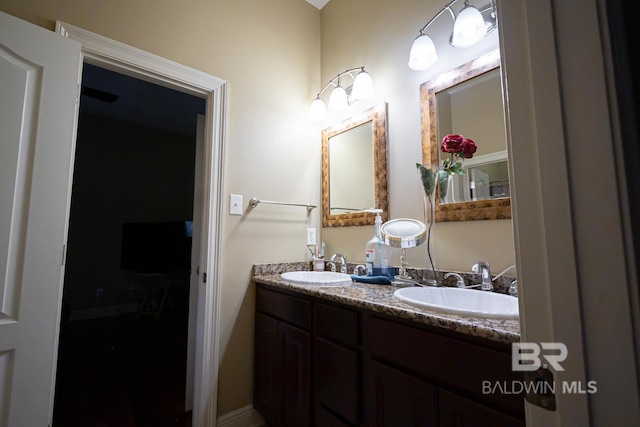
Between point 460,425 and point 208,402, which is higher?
point 460,425

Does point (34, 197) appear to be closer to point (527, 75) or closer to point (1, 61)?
Answer: point (1, 61)

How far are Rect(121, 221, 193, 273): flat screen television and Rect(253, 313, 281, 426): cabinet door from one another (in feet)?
9.06

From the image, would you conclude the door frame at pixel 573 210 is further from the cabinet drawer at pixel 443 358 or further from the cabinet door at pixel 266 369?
the cabinet door at pixel 266 369

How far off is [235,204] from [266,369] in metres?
0.93

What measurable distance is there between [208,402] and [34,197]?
4.10 ft

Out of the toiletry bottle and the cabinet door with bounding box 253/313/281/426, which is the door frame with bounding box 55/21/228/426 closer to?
the cabinet door with bounding box 253/313/281/426

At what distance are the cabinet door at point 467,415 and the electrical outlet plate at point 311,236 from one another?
135 centimetres

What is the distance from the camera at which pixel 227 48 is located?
182 centimetres

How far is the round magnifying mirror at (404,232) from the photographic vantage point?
1.43 metres

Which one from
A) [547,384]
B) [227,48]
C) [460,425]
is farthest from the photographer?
[227,48]

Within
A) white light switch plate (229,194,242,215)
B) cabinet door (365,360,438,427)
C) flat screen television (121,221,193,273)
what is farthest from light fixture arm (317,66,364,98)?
flat screen television (121,221,193,273)

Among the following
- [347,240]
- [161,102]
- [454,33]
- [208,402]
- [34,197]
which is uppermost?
[161,102]

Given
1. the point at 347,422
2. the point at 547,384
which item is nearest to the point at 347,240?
the point at 347,422

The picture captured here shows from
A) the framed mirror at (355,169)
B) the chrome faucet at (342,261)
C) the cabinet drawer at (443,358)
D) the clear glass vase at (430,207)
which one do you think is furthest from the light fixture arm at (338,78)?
the cabinet drawer at (443,358)
